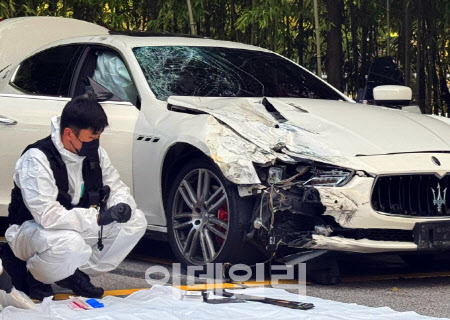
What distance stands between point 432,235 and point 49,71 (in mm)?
3764

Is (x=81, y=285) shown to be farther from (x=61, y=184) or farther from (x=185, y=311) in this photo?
(x=185, y=311)

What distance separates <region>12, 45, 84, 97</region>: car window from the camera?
947cm

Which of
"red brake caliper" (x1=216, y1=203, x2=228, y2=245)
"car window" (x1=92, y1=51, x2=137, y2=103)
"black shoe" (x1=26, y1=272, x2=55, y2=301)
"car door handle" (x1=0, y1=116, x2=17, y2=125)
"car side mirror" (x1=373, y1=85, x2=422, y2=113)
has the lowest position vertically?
"black shoe" (x1=26, y1=272, x2=55, y2=301)

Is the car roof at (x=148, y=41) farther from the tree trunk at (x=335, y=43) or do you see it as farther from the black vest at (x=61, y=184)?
the tree trunk at (x=335, y=43)

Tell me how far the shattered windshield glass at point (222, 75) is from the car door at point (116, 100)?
0.59ft

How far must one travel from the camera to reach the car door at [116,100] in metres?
8.54

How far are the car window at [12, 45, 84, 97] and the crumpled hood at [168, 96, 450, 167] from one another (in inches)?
54.0

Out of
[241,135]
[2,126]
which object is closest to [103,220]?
[241,135]

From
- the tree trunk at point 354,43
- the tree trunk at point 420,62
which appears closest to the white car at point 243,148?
the tree trunk at point 420,62

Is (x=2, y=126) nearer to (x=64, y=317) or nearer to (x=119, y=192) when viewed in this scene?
(x=119, y=192)

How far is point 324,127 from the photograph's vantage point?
785 cm

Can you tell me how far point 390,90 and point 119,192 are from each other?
286 centimetres

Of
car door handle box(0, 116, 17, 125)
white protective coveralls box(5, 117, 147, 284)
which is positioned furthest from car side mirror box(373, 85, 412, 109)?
white protective coveralls box(5, 117, 147, 284)

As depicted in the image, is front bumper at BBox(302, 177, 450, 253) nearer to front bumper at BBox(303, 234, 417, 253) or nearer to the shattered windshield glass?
front bumper at BBox(303, 234, 417, 253)
